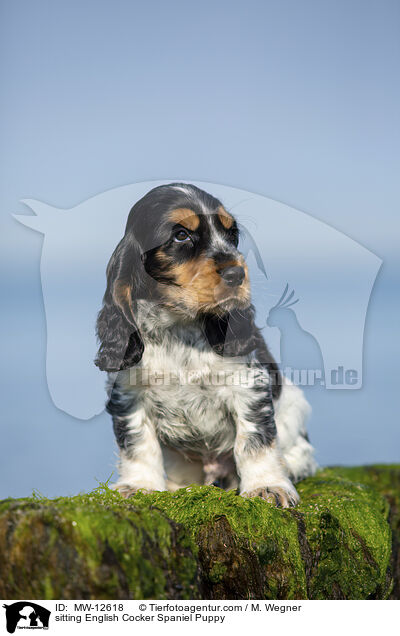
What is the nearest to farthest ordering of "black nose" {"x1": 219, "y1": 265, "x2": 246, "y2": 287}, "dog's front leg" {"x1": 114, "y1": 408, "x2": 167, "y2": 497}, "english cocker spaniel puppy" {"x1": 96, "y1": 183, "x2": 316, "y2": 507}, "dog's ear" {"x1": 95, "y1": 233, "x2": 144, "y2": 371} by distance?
"black nose" {"x1": 219, "y1": 265, "x2": 246, "y2": 287} < "english cocker spaniel puppy" {"x1": 96, "y1": 183, "x2": 316, "y2": 507} < "dog's ear" {"x1": 95, "y1": 233, "x2": 144, "y2": 371} < "dog's front leg" {"x1": 114, "y1": 408, "x2": 167, "y2": 497}

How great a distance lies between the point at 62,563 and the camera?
2525 millimetres

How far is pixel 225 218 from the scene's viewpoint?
405 cm

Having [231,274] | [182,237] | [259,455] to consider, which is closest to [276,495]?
[259,455]

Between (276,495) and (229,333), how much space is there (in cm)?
113

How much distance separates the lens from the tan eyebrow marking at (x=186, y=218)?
157 inches

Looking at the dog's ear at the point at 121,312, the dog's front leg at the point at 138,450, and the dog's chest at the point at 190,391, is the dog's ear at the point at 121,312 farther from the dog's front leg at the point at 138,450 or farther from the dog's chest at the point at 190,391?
the dog's front leg at the point at 138,450

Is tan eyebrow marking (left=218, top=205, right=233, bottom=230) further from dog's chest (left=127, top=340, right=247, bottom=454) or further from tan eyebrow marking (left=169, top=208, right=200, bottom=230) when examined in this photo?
dog's chest (left=127, top=340, right=247, bottom=454)

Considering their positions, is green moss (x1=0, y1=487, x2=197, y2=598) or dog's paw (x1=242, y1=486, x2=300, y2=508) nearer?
green moss (x1=0, y1=487, x2=197, y2=598)

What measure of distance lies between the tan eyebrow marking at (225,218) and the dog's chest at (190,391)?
862mm

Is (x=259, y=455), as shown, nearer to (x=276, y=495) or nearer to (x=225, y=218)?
(x=276, y=495)

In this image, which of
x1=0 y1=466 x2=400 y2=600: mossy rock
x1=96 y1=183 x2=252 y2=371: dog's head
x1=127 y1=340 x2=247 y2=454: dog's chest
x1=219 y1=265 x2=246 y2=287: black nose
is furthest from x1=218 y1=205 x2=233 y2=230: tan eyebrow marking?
x1=0 y1=466 x2=400 y2=600: mossy rock

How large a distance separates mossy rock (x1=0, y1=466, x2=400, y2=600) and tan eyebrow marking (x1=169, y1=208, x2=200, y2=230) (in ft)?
5.46

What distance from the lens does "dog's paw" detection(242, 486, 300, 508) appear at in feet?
13.8
